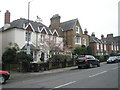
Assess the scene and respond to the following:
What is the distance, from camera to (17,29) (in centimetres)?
2919

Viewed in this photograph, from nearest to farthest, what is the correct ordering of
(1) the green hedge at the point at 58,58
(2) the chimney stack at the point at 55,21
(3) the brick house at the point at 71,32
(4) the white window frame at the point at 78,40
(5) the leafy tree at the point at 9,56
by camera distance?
(5) the leafy tree at the point at 9,56 → (1) the green hedge at the point at 58,58 → (3) the brick house at the point at 71,32 → (4) the white window frame at the point at 78,40 → (2) the chimney stack at the point at 55,21

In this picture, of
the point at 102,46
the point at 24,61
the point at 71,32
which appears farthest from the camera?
the point at 102,46

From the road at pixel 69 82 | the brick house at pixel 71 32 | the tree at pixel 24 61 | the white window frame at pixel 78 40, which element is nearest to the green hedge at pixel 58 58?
the tree at pixel 24 61

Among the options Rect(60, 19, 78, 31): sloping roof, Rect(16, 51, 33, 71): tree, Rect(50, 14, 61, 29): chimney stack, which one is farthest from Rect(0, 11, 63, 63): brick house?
Rect(50, 14, 61, 29): chimney stack

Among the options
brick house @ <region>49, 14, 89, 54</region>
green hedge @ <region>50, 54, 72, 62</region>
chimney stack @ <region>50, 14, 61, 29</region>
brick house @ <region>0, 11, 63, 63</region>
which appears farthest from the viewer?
chimney stack @ <region>50, 14, 61, 29</region>

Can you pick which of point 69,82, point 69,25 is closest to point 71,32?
point 69,25

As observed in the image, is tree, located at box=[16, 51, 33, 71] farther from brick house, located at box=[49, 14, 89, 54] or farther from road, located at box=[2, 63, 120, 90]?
brick house, located at box=[49, 14, 89, 54]

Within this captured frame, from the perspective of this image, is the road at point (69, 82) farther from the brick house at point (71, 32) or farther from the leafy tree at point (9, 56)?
the brick house at point (71, 32)

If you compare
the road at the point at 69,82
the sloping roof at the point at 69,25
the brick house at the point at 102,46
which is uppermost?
the sloping roof at the point at 69,25

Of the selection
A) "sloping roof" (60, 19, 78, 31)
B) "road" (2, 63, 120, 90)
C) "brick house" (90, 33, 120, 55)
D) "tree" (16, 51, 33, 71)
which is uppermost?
"sloping roof" (60, 19, 78, 31)

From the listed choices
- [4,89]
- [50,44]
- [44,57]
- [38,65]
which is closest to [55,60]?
[38,65]

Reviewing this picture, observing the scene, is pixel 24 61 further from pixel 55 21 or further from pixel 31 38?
pixel 55 21

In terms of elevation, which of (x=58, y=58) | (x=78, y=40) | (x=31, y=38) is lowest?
(x=58, y=58)

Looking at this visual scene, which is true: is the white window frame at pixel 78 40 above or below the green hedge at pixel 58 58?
above
